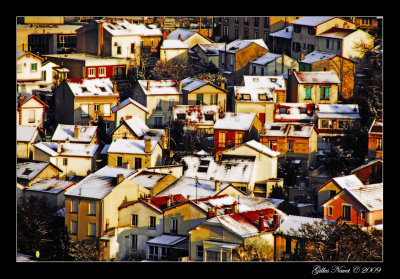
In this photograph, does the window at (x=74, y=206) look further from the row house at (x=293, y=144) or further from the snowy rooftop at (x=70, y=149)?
the row house at (x=293, y=144)

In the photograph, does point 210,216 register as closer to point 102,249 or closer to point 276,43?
point 102,249

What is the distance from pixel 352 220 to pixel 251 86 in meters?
11.6

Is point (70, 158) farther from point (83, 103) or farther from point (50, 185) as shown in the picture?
point (83, 103)

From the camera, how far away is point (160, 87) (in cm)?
4212

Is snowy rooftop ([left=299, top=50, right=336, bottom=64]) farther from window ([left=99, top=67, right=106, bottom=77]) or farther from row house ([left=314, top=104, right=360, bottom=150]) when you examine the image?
window ([left=99, top=67, right=106, bottom=77])

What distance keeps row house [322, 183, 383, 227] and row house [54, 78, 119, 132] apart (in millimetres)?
11594

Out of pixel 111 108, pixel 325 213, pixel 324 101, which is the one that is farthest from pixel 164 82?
pixel 325 213

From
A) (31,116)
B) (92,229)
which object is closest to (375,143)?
(92,229)

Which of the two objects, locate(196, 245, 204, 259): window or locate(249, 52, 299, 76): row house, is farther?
locate(249, 52, 299, 76): row house

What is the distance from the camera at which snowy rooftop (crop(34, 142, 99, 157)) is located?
37.4 metres

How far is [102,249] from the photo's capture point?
101ft

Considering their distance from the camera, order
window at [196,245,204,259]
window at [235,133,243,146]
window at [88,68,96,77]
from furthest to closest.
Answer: window at [88,68,96,77] → window at [235,133,243,146] → window at [196,245,204,259]

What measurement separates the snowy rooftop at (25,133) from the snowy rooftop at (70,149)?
1.77ft

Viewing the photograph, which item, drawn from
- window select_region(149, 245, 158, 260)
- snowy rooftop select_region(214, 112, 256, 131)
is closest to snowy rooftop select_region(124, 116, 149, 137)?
snowy rooftop select_region(214, 112, 256, 131)
